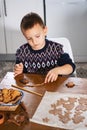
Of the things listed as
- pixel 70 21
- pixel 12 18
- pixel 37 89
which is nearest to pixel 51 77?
pixel 37 89

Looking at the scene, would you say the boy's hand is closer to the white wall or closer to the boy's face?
the boy's face

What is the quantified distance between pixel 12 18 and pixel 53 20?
0.51m

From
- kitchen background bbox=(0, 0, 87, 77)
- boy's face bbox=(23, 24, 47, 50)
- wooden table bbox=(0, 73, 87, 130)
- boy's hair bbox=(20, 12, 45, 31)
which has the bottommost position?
kitchen background bbox=(0, 0, 87, 77)

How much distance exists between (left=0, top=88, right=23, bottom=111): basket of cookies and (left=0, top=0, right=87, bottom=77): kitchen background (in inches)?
77.3

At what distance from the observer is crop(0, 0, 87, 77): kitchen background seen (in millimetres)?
3121

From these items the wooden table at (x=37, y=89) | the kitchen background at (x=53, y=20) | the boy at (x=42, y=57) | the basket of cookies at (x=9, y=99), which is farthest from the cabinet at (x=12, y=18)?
the basket of cookies at (x=9, y=99)

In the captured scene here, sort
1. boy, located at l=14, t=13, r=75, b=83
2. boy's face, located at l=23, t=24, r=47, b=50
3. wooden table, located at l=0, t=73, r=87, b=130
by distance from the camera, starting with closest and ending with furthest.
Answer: wooden table, located at l=0, t=73, r=87, b=130 < boy's face, located at l=23, t=24, r=47, b=50 < boy, located at l=14, t=13, r=75, b=83

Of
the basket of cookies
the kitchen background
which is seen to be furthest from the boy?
the kitchen background

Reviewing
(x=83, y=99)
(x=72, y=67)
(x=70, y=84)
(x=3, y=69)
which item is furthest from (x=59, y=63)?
(x=3, y=69)

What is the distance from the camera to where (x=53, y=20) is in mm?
3211

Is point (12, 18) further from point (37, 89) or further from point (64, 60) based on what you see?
point (37, 89)

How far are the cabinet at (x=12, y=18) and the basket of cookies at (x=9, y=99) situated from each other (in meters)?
2.21

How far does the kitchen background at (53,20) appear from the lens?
3121 millimetres

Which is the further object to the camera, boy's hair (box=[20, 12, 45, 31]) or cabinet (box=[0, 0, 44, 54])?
cabinet (box=[0, 0, 44, 54])
